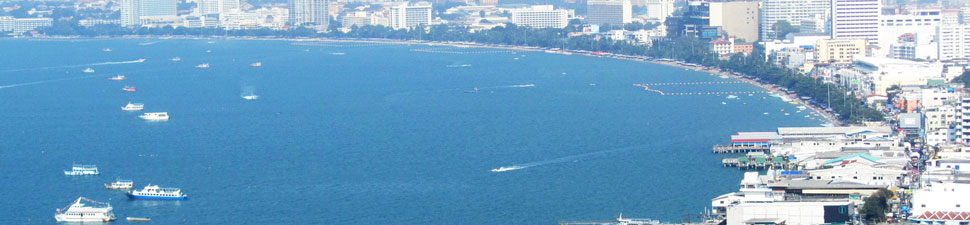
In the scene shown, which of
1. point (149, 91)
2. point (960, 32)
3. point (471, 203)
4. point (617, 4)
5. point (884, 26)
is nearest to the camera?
point (471, 203)

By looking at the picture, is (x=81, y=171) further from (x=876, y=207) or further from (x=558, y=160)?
(x=876, y=207)

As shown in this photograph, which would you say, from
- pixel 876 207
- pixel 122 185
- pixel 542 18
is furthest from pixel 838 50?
pixel 542 18

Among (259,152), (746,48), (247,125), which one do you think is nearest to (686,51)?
(746,48)

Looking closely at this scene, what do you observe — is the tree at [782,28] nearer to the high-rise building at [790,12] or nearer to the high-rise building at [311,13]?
the high-rise building at [790,12]

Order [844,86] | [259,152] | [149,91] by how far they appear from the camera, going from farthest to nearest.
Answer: [149,91], [844,86], [259,152]

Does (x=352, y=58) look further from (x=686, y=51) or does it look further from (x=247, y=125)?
(x=247, y=125)
